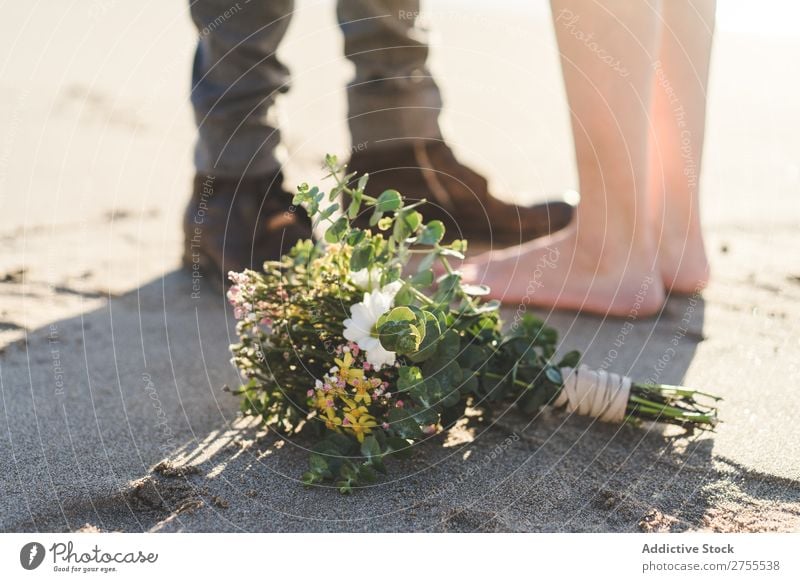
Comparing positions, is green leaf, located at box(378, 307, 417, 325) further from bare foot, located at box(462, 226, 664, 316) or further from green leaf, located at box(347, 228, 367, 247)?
bare foot, located at box(462, 226, 664, 316)

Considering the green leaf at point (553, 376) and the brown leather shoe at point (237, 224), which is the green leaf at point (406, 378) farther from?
the brown leather shoe at point (237, 224)

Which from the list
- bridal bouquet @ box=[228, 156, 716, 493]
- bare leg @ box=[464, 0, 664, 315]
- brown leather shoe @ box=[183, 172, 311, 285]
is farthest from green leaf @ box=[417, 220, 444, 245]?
brown leather shoe @ box=[183, 172, 311, 285]

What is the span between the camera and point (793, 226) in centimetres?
277

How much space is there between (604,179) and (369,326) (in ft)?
3.02

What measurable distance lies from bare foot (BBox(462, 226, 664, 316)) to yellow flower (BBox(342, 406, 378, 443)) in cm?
85

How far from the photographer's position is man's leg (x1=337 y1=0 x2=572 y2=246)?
8.69ft

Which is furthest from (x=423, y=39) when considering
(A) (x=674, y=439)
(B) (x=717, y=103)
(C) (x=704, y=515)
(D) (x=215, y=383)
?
(B) (x=717, y=103)

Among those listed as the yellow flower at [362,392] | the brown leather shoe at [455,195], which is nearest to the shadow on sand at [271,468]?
the yellow flower at [362,392]

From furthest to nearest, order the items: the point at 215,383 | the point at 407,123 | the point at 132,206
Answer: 1. the point at 132,206
2. the point at 407,123
3. the point at 215,383

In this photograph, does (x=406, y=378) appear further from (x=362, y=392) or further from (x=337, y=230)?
(x=337, y=230)

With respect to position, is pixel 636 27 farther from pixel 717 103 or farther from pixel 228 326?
pixel 717 103

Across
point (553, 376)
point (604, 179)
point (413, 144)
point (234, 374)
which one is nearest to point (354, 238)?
point (553, 376)

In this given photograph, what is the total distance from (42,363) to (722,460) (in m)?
1.25

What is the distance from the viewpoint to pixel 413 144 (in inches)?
105
